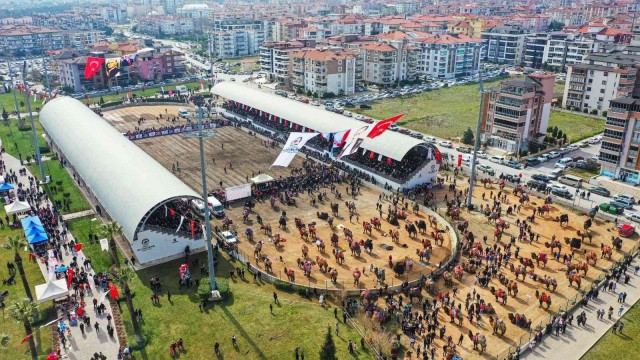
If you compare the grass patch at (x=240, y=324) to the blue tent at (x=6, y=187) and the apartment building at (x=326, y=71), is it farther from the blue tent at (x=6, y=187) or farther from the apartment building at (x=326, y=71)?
the apartment building at (x=326, y=71)

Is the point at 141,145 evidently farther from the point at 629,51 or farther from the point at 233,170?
the point at 629,51

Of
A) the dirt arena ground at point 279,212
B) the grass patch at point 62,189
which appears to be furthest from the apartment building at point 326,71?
the grass patch at point 62,189

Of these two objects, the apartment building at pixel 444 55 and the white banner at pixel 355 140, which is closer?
the white banner at pixel 355 140

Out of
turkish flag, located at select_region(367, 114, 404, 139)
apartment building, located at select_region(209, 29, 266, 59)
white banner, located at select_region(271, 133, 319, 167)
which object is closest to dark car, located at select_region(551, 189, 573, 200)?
turkish flag, located at select_region(367, 114, 404, 139)

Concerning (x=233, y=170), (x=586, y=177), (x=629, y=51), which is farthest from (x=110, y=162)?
(x=629, y=51)

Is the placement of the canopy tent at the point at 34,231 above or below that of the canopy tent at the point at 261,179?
above

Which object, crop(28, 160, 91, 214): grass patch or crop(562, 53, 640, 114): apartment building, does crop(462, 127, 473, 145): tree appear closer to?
crop(562, 53, 640, 114): apartment building
